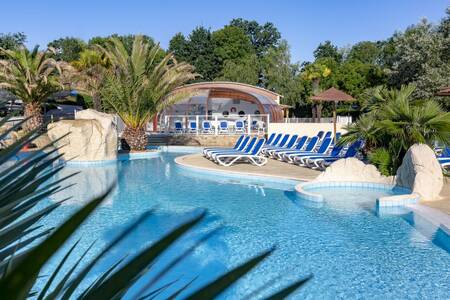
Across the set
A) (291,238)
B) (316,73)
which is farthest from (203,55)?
(291,238)

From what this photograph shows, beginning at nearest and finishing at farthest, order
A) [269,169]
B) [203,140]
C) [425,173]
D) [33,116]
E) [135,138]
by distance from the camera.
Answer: [33,116], [425,173], [269,169], [135,138], [203,140]

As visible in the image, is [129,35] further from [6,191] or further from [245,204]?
[6,191]

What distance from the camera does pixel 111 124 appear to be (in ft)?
57.9

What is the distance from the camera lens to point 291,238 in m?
7.64

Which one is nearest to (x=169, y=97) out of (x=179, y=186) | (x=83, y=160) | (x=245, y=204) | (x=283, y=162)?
(x=83, y=160)

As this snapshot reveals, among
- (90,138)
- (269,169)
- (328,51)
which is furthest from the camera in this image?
(328,51)

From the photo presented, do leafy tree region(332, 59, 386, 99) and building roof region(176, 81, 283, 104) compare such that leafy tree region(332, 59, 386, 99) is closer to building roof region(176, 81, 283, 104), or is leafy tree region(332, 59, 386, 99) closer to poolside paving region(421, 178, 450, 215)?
building roof region(176, 81, 283, 104)

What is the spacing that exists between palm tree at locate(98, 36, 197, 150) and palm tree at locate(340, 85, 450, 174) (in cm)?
876

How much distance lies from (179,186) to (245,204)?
2.80 metres

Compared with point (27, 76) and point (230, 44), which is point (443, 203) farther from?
point (230, 44)

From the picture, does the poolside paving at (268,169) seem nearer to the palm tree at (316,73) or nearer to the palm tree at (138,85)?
the palm tree at (138,85)

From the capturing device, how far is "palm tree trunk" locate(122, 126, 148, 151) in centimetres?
1956

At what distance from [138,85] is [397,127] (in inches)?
424

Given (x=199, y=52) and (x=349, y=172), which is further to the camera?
(x=199, y=52)
